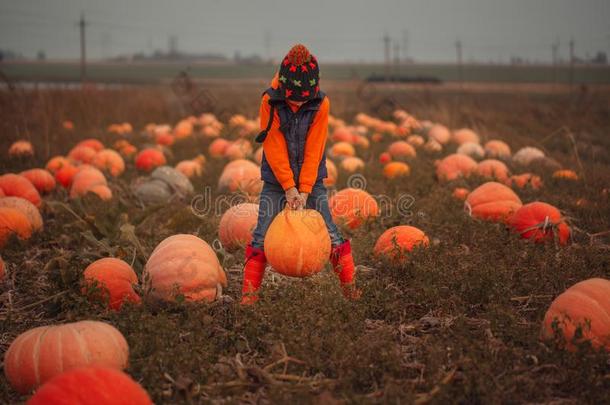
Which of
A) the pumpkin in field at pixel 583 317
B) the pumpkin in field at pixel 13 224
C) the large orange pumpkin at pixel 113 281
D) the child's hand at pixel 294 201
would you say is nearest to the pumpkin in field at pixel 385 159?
the pumpkin in field at pixel 13 224

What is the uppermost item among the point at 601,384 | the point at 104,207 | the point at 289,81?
the point at 289,81

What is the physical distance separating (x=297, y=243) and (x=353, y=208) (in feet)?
8.54

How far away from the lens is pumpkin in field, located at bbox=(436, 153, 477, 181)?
928 cm

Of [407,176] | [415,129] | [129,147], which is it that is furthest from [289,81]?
[415,129]

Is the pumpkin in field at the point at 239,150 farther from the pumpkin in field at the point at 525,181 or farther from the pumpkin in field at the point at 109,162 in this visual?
the pumpkin in field at the point at 525,181

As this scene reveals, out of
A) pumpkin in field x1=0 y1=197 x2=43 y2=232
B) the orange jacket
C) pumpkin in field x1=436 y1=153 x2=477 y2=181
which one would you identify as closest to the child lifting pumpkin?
the orange jacket

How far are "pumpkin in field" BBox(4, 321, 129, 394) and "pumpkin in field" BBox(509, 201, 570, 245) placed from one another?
4.04 m

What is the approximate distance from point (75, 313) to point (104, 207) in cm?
332

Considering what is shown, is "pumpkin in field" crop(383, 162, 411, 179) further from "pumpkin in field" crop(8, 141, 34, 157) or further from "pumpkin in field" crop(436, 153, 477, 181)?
"pumpkin in field" crop(8, 141, 34, 157)

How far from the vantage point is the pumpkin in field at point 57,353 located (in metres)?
3.55

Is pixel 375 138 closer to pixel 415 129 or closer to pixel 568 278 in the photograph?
pixel 415 129

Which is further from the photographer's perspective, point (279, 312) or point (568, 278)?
point (568, 278)

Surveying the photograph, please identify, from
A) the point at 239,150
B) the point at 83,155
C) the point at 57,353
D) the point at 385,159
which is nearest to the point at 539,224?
the point at 57,353

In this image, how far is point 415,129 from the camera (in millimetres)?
14562
